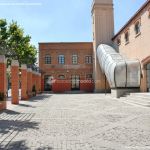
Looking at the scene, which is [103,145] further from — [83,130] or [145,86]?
[145,86]

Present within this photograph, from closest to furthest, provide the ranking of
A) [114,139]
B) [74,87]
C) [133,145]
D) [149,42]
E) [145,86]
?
[133,145] → [114,139] → [149,42] → [145,86] → [74,87]

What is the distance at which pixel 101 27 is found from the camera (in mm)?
43812

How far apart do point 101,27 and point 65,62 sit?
8716 mm

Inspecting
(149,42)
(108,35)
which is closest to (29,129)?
(149,42)

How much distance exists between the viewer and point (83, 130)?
9.48 m

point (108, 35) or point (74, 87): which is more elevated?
point (108, 35)

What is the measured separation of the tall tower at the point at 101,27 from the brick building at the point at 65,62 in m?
4.58

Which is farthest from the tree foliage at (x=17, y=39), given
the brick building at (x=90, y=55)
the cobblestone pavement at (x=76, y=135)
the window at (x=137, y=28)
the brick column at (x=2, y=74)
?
the cobblestone pavement at (x=76, y=135)

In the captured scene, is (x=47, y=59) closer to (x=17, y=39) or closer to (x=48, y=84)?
(x=48, y=84)

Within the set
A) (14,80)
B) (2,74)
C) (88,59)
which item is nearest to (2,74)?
(2,74)

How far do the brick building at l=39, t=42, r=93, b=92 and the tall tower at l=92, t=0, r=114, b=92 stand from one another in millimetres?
4584

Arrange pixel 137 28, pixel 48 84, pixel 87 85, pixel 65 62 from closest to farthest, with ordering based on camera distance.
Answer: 1. pixel 137 28
2. pixel 87 85
3. pixel 48 84
4. pixel 65 62

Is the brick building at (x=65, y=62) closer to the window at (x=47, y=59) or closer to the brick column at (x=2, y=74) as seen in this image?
the window at (x=47, y=59)

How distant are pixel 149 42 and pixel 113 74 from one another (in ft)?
15.0
